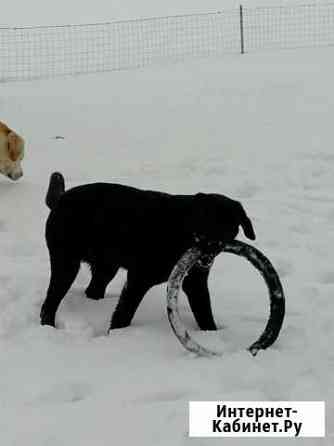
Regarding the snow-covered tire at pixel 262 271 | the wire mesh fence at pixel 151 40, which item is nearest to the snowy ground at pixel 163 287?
the snow-covered tire at pixel 262 271

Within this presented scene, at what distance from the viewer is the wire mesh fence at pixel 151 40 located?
13750 millimetres

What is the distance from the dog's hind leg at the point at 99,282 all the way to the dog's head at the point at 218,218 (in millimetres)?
872

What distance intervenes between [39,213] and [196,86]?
16.6ft

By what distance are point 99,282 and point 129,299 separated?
1.83ft

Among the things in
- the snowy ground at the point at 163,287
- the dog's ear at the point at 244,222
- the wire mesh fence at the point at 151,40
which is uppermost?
the wire mesh fence at the point at 151,40

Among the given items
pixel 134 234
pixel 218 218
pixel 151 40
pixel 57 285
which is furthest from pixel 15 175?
pixel 151 40

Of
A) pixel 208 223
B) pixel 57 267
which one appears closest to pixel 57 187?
pixel 57 267

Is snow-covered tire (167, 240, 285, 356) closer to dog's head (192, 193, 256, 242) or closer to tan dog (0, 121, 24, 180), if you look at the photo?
dog's head (192, 193, 256, 242)

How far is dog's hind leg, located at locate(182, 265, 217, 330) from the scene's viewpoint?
3723 millimetres

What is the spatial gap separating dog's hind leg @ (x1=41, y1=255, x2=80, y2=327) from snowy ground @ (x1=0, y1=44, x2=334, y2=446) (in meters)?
0.10

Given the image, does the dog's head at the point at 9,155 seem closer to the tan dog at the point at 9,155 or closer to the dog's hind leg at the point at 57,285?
the tan dog at the point at 9,155

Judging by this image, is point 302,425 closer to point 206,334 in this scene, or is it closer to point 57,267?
point 206,334

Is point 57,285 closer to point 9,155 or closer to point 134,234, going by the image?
point 134,234

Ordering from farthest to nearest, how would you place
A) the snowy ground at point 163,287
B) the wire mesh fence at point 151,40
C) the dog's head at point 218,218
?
the wire mesh fence at point 151,40 < the dog's head at point 218,218 < the snowy ground at point 163,287
